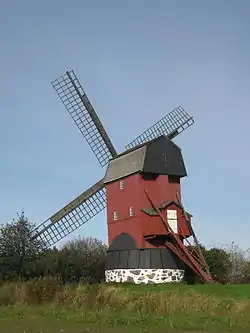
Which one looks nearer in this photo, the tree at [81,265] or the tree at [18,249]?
the tree at [18,249]

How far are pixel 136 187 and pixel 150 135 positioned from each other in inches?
294

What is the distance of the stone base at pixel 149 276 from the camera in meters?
33.2

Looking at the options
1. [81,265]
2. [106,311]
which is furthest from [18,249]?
[106,311]

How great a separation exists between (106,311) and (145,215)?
18296 millimetres

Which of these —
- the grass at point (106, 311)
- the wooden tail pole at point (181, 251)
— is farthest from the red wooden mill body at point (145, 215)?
the grass at point (106, 311)

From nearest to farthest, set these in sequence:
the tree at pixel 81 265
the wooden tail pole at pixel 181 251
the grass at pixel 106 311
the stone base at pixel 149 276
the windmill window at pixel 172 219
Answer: the grass at pixel 106 311, the wooden tail pole at pixel 181 251, the stone base at pixel 149 276, the windmill window at pixel 172 219, the tree at pixel 81 265

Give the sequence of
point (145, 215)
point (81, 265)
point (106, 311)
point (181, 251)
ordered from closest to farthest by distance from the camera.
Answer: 1. point (106, 311)
2. point (181, 251)
3. point (145, 215)
4. point (81, 265)

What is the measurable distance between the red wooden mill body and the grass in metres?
14.5

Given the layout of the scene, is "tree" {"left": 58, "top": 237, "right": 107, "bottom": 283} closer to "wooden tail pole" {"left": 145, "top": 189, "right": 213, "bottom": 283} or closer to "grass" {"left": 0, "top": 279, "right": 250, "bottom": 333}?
"wooden tail pole" {"left": 145, "top": 189, "right": 213, "bottom": 283}

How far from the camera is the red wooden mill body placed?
3362 cm

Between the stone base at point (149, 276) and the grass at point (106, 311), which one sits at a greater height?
the stone base at point (149, 276)

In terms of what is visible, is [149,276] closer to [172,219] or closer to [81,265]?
[172,219]

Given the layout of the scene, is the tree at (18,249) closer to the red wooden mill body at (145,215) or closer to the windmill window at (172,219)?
the red wooden mill body at (145,215)

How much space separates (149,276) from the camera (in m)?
33.1
